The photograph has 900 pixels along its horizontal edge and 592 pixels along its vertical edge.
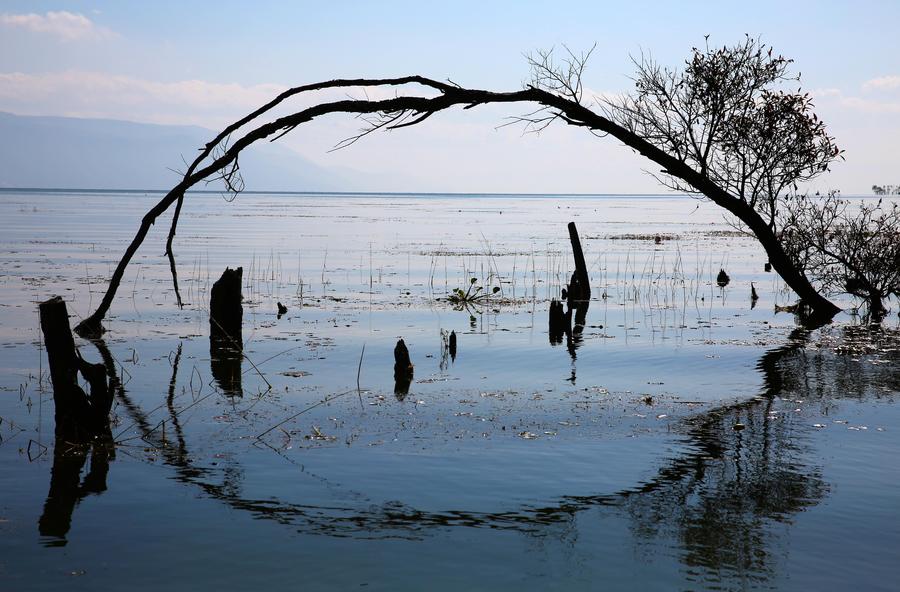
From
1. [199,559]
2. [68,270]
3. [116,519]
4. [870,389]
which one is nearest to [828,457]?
[870,389]


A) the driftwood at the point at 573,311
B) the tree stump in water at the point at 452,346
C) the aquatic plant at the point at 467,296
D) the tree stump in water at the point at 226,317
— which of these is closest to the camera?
the tree stump in water at the point at 452,346

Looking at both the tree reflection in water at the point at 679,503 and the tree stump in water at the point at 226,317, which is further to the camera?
the tree stump in water at the point at 226,317

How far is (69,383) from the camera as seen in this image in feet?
33.8

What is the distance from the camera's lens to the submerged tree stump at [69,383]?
10234 millimetres

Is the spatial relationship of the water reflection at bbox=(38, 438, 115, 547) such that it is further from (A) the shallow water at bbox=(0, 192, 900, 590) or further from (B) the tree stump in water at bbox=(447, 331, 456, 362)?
(B) the tree stump in water at bbox=(447, 331, 456, 362)

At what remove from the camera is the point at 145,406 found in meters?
12.9

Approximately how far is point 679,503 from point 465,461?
2.60 metres

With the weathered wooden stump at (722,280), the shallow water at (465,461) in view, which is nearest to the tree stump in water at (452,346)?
the shallow water at (465,461)

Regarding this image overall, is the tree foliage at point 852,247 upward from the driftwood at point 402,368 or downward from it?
upward

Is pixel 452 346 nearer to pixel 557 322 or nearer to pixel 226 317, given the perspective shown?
pixel 557 322

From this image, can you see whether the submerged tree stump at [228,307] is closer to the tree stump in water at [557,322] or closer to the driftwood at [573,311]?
the driftwood at [573,311]

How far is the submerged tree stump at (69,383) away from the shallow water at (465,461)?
1.23ft

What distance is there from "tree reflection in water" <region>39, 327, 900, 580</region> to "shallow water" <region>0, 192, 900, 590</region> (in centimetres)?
3

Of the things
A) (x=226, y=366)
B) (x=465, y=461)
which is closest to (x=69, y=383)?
(x=465, y=461)
